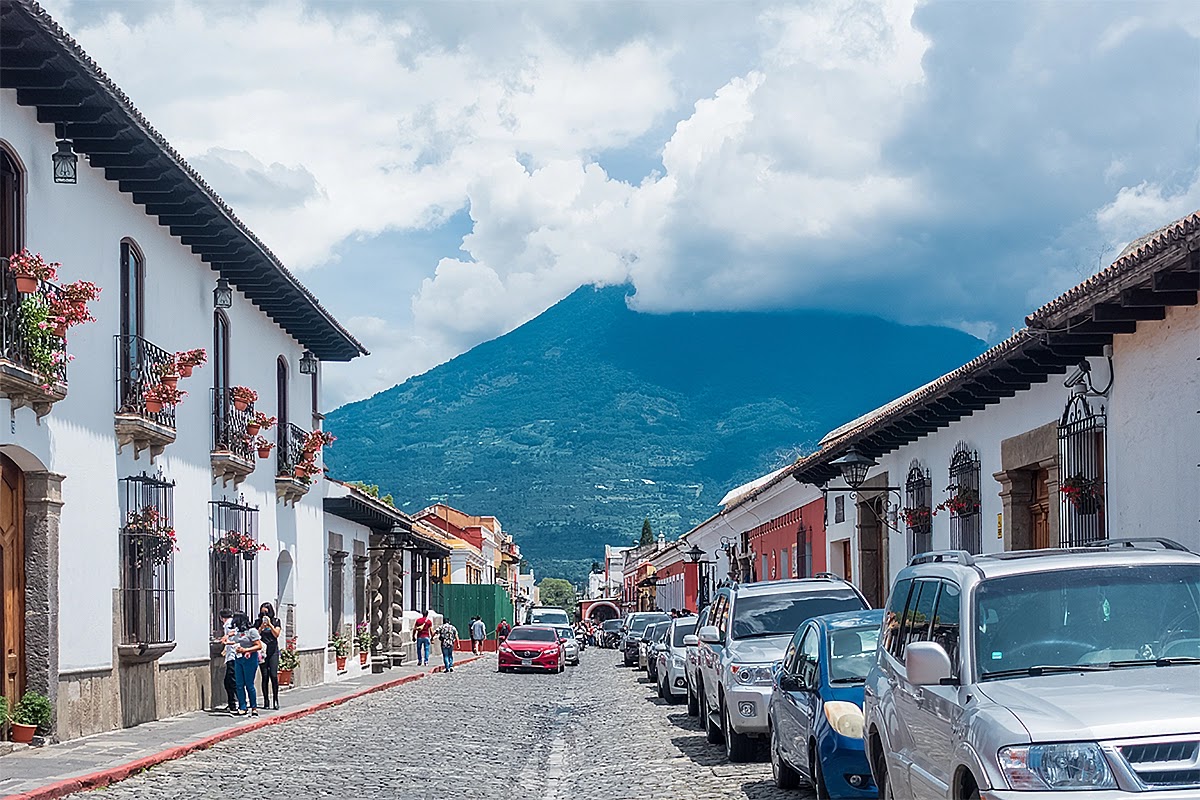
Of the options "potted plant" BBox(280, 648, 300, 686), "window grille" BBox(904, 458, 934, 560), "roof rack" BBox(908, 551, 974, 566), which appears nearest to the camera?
"roof rack" BBox(908, 551, 974, 566)

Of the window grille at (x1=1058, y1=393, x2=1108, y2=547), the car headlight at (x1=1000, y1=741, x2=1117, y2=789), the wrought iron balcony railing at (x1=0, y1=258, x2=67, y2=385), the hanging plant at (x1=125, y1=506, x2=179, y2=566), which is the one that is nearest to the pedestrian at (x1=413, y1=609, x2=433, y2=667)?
the hanging plant at (x1=125, y1=506, x2=179, y2=566)

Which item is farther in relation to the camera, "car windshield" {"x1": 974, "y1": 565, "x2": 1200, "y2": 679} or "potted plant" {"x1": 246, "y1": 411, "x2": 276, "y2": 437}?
"potted plant" {"x1": 246, "y1": 411, "x2": 276, "y2": 437}

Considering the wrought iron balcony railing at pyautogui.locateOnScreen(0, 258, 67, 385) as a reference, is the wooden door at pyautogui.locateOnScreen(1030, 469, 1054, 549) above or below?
below

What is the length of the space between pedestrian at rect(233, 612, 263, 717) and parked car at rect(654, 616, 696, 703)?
642 centimetres

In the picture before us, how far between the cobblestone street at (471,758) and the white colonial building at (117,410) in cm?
198

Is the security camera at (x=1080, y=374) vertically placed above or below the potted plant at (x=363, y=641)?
above

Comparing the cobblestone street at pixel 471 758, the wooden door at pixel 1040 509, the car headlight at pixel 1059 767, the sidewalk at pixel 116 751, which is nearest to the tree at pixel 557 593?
the cobblestone street at pixel 471 758

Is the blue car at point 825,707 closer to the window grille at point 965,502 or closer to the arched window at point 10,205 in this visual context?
the window grille at point 965,502

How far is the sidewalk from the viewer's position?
42.3ft

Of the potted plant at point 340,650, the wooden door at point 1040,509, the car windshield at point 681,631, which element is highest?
the wooden door at point 1040,509

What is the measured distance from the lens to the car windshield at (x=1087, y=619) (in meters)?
7.30

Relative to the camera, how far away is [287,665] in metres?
28.0

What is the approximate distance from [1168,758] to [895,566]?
18794 mm

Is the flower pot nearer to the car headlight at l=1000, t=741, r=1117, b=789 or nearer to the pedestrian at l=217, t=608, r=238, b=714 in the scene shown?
the pedestrian at l=217, t=608, r=238, b=714
